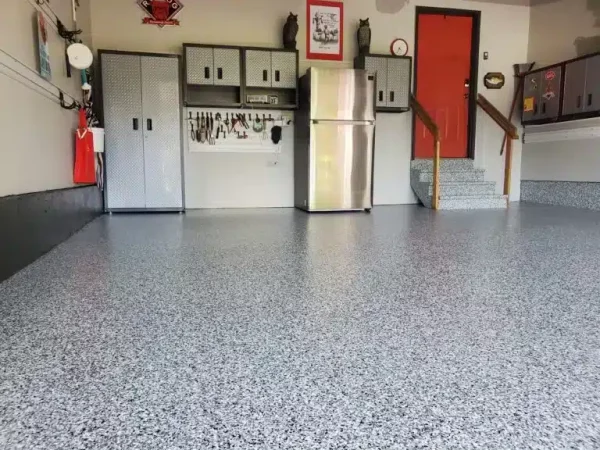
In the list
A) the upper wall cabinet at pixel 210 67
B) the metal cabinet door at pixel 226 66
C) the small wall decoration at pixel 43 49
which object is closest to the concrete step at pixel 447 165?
the upper wall cabinet at pixel 210 67

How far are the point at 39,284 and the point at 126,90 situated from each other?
12.8ft

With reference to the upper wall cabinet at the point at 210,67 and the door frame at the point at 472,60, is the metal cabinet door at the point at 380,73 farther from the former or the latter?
the upper wall cabinet at the point at 210,67

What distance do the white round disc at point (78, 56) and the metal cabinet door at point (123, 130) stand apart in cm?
100

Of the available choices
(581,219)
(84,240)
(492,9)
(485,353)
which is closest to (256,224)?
(84,240)

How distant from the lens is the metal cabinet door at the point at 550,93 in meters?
6.37

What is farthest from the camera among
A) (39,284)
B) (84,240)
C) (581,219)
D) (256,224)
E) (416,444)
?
(581,219)

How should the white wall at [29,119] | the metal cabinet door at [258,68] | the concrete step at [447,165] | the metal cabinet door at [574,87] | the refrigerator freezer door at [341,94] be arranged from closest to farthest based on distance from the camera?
1. the white wall at [29,119]
2. the refrigerator freezer door at [341,94]
3. the metal cabinet door at [258,68]
4. the metal cabinet door at [574,87]
5. the concrete step at [447,165]

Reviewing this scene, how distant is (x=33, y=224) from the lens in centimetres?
281

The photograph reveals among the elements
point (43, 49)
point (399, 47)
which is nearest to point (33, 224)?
point (43, 49)

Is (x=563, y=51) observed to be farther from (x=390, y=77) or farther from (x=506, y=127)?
(x=390, y=77)

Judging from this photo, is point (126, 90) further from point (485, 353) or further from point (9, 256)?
point (485, 353)

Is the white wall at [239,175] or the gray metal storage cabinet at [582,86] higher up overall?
the gray metal storage cabinet at [582,86]

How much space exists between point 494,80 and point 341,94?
3.12 metres

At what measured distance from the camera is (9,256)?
7.89 feet
